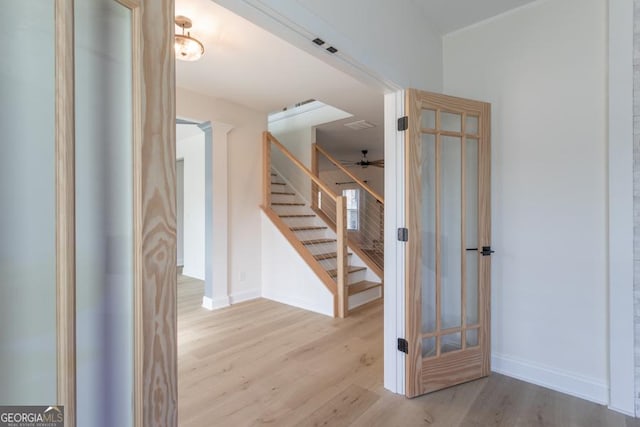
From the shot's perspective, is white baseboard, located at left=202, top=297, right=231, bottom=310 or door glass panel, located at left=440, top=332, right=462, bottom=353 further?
white baseboard, located at left=202, top=297, right=231, bottom=310

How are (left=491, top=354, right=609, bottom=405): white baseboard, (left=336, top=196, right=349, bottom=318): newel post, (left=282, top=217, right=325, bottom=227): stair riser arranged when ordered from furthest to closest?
(left=282, top=217, right=325, bottom=227): stair riser
(left=336, top=196, right=349, bottom=318): newel post
(left=491, top=354, right=609, bottom=405): white baseboard

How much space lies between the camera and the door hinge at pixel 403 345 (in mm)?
2002

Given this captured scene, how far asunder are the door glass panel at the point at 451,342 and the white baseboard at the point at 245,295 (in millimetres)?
2700

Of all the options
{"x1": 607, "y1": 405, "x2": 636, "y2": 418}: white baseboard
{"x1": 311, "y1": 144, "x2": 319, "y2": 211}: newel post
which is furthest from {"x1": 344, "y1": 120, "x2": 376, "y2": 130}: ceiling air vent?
{"x1": 607, "y1": 405, "x2": 636, "y2": 418}: white baseboard

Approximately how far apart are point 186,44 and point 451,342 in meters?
2.96

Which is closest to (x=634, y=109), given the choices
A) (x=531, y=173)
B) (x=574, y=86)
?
(x=574, y=86)

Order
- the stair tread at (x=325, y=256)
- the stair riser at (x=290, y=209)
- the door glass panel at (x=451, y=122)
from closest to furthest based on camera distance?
1. the door glass panel at (x=451, y=122)
2. the stair tread at (x=325, y=256)
3. the stair riser at (x=290, y=209)

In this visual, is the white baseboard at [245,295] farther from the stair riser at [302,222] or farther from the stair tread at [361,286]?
the stair tread at [361,286]

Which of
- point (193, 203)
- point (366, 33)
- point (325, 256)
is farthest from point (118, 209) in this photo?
point (193, 203)

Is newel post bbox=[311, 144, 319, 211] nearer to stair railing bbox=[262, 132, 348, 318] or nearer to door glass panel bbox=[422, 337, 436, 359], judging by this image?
stair railing bbox=[262, 132, 348, 318]

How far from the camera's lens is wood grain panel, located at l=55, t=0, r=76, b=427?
696mm

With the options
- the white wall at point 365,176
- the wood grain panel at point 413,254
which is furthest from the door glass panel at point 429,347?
the white wall at point 365,176

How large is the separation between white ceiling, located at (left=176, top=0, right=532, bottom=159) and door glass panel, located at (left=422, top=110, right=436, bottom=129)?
43 centimetres

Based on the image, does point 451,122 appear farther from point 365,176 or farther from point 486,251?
point 365,176
